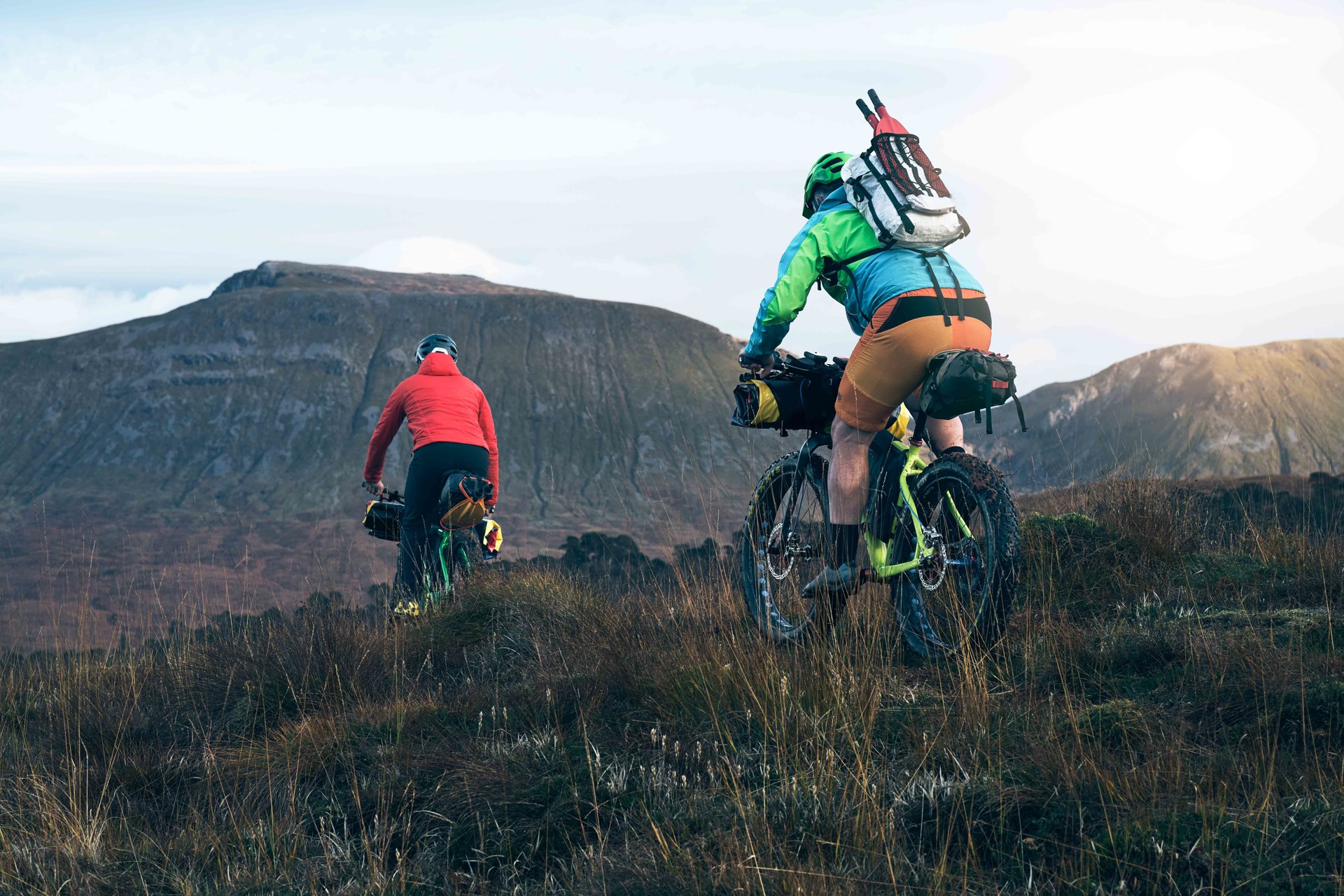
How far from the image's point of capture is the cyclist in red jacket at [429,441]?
632 centimetres

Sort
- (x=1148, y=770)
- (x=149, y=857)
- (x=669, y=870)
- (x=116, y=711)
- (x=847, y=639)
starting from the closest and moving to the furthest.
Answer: (x=669, y=870) → (x=1148, y=770) → (x=149, y=857) → (x=847, y=639) → (x=116, y=711)

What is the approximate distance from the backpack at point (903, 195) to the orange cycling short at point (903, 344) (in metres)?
0.21

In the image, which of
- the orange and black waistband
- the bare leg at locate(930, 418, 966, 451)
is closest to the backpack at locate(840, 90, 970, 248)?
the orange and black waistband

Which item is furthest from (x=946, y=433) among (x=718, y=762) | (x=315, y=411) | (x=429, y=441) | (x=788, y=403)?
(x=315, y=411)

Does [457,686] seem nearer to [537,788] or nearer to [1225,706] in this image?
[537,788]

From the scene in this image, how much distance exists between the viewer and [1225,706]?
2852 millimetres

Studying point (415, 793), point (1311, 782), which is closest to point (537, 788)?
point (415, 793)

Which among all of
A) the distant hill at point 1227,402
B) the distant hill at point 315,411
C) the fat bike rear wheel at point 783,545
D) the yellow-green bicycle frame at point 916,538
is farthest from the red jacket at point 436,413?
the distant hill at point 1227,402

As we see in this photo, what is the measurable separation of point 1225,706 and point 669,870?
1706mm

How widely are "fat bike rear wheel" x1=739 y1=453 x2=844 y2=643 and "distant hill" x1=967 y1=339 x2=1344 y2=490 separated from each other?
3375 inches

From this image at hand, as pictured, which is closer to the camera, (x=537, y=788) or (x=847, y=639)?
(x=537, y=788)

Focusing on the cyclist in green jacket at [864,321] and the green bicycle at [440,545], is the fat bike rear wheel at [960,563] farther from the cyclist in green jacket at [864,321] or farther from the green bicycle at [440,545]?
the green bicycle at [440,545]

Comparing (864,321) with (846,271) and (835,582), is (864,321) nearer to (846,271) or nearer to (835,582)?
(846,271)

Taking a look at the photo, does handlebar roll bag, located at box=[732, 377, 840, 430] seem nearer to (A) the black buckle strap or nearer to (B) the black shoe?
(B) the black shoe
